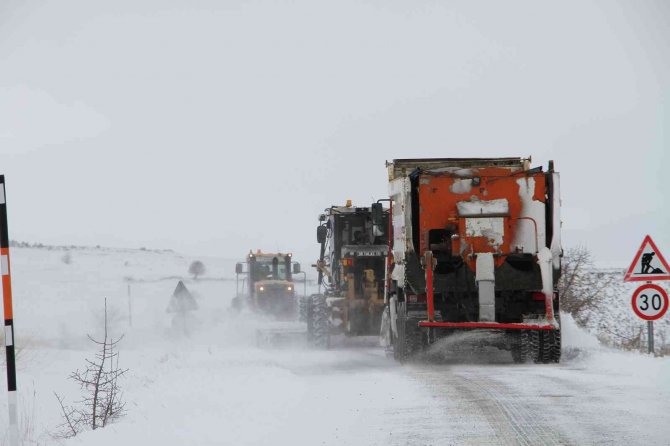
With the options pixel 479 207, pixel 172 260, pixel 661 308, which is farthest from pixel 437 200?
pixel 172 260

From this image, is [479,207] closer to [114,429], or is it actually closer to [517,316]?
[517,316]

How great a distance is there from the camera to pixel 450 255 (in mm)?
15812

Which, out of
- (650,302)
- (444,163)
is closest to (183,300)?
(444,163)

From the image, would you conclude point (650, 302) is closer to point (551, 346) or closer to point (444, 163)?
point (551, 346)

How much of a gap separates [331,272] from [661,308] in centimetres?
1068

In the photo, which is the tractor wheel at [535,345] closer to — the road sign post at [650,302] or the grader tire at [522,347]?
the grader tire at [522,347]

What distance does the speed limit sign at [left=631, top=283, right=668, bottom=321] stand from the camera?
14711 mm

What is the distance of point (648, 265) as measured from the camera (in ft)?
49.2

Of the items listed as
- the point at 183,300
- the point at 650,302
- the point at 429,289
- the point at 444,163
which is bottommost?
the point at 183,300

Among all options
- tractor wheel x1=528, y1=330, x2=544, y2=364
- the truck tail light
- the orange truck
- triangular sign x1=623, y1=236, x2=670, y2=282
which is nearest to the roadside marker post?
triangular sign x1=623, y1=236, x2=670, y2=282

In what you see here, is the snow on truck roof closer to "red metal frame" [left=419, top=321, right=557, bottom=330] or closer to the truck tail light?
the truck tail light

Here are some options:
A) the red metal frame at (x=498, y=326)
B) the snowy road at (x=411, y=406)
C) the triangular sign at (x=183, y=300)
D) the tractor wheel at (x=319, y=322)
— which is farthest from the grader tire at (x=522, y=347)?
the triangular sign at (x=183, y=300)

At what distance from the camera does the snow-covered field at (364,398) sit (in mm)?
8375

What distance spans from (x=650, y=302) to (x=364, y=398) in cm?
590
